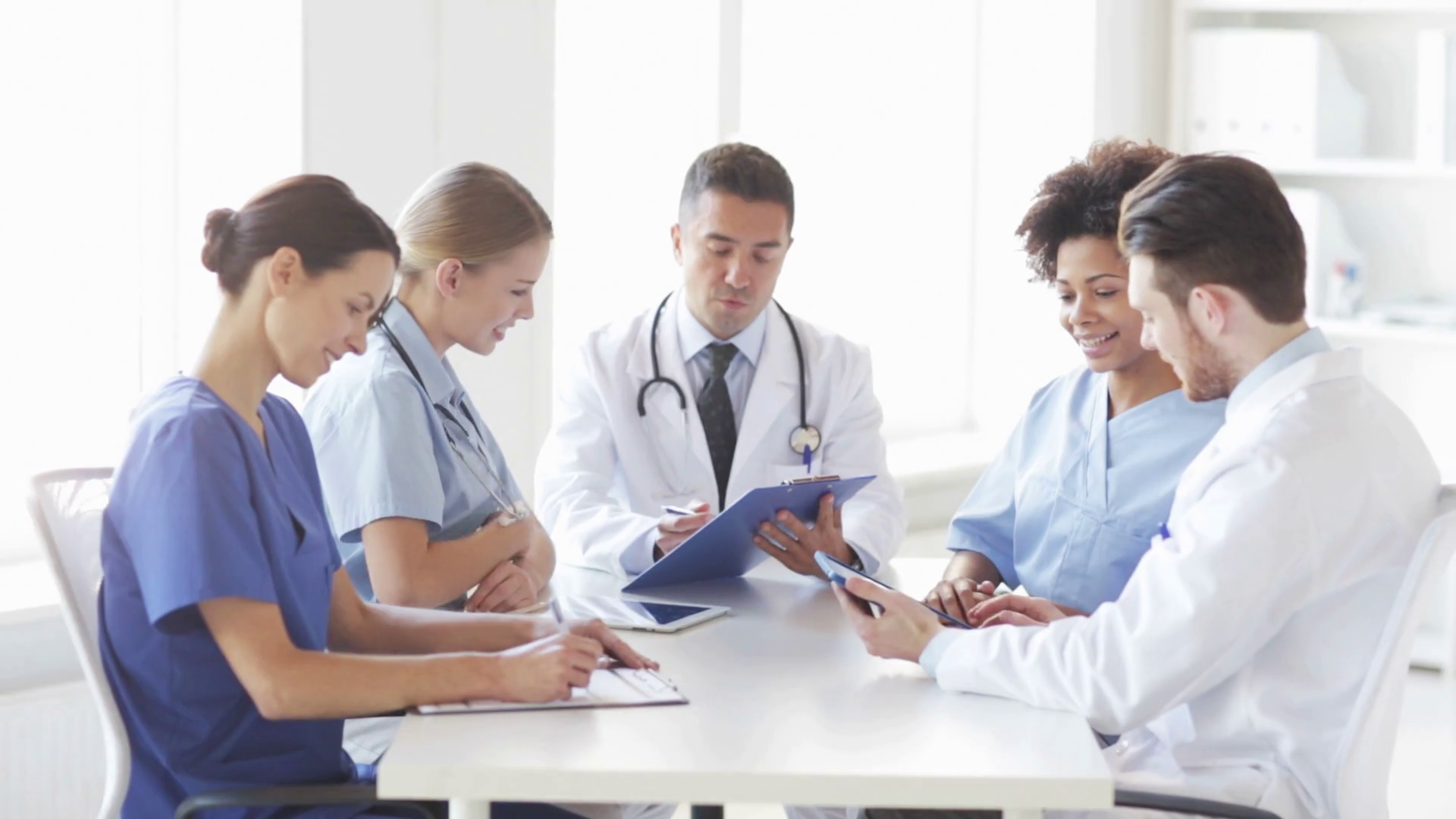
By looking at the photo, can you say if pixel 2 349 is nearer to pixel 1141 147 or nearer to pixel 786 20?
pixel 1141 147

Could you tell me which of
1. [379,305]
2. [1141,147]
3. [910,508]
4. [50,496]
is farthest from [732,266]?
[910,508]

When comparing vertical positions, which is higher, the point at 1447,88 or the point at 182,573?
the point at 1447,88

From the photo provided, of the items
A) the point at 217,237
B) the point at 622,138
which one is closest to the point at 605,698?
the point at 217,237

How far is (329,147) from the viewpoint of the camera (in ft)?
9.00

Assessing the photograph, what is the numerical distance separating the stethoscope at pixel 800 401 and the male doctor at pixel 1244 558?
2.83ft

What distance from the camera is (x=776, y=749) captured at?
1.42m

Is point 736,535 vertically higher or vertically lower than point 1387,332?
lower

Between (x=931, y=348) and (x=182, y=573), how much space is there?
3471 millimetres

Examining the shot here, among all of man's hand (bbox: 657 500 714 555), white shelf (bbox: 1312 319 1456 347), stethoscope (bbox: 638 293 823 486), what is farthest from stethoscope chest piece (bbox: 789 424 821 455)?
white shelf (bbox: 1312 319 1456 347)

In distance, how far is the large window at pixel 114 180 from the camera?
267 centimetres

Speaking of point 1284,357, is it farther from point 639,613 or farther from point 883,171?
point 883,171

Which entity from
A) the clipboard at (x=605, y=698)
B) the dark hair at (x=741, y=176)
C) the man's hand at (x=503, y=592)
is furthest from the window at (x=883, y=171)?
the clipboard at (x=605, y=698)

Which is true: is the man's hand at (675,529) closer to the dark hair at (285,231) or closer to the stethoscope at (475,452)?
the stethoscope at (475,452)

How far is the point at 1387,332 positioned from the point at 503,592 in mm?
2944
